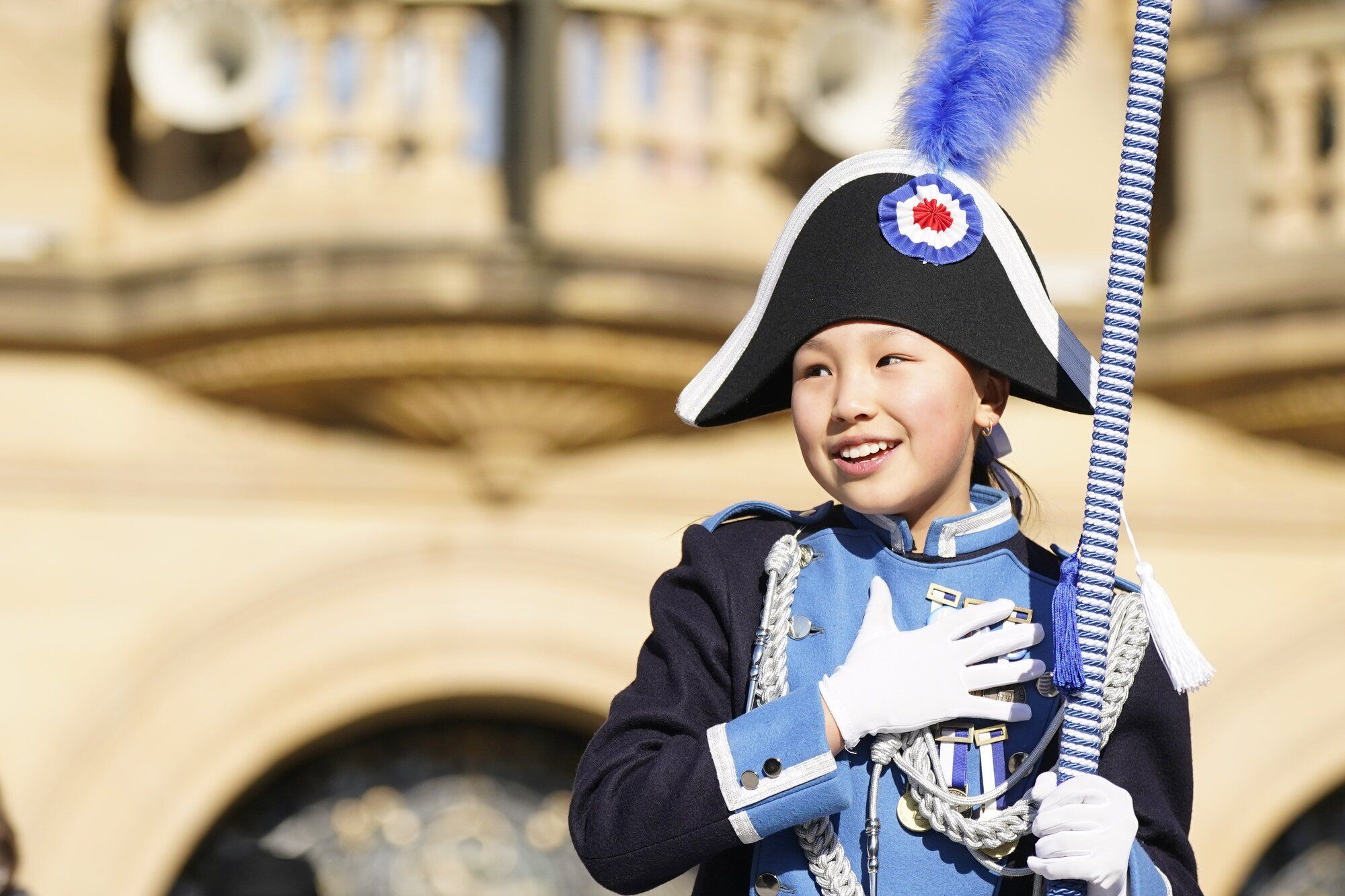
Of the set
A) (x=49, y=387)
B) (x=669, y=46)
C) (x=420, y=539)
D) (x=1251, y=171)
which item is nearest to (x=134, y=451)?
(x=49, y=387)

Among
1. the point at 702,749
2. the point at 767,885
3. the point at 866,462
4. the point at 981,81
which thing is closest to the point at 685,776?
the point at 702,749

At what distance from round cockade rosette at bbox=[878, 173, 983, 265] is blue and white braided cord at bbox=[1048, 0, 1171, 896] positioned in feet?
0.59

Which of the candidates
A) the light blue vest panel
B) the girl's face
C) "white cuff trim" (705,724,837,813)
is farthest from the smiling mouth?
"white cuff trim" (705,724,837,813)

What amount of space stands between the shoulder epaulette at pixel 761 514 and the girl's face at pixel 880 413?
0.51ft

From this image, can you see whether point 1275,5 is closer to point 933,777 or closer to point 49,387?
point 49,387

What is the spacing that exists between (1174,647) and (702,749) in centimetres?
53

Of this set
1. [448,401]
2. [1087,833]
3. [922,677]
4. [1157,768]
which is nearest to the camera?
[1087,833]

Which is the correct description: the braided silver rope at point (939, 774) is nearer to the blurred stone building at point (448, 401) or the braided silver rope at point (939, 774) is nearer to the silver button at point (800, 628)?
the silver button at point (800, 628)

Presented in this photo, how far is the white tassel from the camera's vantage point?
2.08 m

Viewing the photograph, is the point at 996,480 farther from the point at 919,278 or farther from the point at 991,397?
the point at 919,278

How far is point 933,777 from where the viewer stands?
82.3 inches

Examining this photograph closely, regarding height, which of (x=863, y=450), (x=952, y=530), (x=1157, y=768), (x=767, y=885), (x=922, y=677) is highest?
(x=863, y=450)

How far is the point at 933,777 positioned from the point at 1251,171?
5.27 metres

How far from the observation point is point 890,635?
2.08 m
